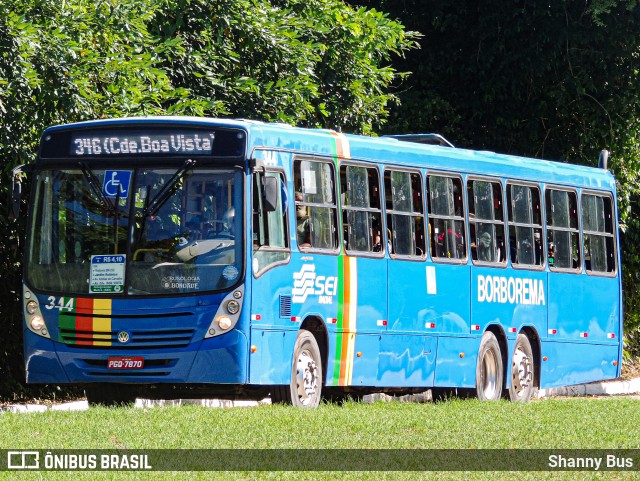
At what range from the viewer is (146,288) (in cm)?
1406

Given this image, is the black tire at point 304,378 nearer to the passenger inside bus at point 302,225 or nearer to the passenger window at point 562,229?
the passenger inside bus at point 302,225

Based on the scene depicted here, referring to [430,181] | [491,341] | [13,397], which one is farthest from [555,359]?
[13,397]

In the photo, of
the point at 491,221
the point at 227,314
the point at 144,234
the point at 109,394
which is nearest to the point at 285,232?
the point at 227,314

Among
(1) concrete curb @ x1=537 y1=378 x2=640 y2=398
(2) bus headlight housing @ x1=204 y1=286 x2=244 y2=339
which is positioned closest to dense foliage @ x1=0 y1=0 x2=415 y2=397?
(2) bus headlight housing @ x1=204 y1=286 x2=244 y2=339

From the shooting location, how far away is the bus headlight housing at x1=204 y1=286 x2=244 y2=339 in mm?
13914

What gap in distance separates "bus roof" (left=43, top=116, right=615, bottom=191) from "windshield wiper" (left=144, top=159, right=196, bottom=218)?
44cm

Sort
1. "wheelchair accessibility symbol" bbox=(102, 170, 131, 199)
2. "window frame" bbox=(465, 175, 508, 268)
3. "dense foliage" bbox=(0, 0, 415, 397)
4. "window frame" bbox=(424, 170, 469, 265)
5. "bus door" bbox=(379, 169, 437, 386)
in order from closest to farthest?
1. "wheelchair accessibility symbol" bbox=(102, 170, 131, 199)
2. "dense foliage" bbox=(0, 0, 415, 397)
3. "bus door" bbox=(379, 169, 437, 386)
4. "window frame" bbox=(424, 170, 469, 265)
5. "window frame" bbox=(465, 175, 508, 268)

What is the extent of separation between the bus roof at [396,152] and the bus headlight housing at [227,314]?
1431 mm

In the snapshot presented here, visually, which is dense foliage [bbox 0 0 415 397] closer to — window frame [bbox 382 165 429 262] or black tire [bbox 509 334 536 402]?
window frame [bbox 382 165 429 262]

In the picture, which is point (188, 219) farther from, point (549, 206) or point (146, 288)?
point (549, 206)

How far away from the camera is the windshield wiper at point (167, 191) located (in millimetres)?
14117

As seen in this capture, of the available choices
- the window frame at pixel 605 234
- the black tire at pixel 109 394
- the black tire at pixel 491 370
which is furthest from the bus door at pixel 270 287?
the window frame at pixel 605 234

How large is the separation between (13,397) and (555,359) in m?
7.12

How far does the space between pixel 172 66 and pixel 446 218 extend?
4660 mm
